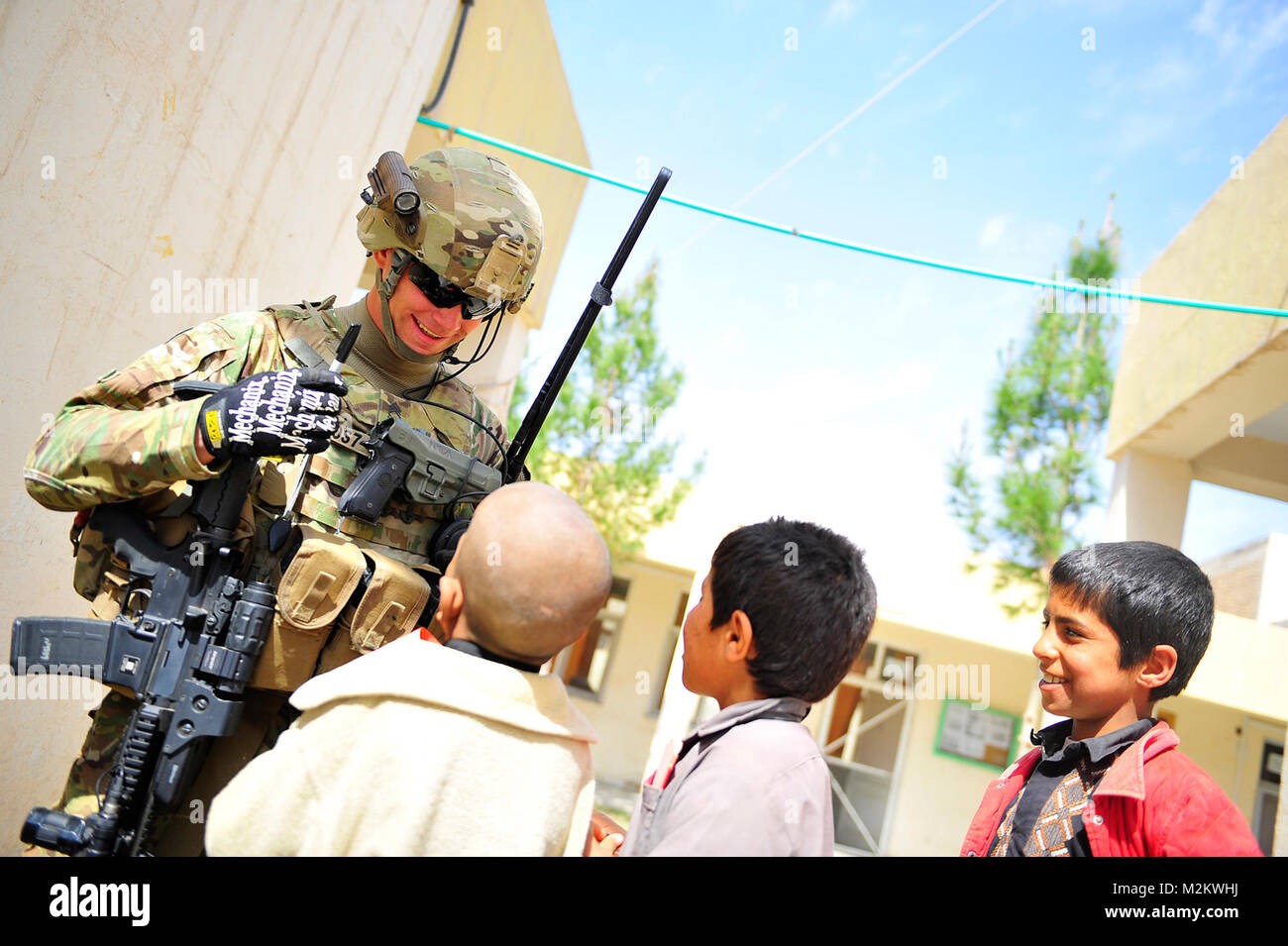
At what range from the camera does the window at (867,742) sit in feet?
42.3

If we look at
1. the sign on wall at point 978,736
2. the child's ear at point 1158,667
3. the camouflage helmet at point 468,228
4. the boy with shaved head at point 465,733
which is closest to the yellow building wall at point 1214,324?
the child's ear at point 1158,667

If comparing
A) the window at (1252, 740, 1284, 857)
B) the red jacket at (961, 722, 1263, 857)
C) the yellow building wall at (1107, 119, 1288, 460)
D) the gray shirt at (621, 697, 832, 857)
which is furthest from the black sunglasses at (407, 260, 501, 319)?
the window at (1252, 740, 1284, 857)

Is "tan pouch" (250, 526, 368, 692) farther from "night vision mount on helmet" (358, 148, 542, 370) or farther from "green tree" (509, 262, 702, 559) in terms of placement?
"green tree" (509, 262, 702, 559)

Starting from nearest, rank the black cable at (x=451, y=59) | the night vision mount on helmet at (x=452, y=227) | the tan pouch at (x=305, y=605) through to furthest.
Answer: the tan pouch at (x=305, y=605) → the night vision mount on helmet at (x=452, y=227) → the black cable at (x=451, y=59)

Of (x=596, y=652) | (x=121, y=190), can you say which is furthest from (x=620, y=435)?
(x=121, y=190)

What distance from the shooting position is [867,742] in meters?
13.4

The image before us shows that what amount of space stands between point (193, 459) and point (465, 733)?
85cm

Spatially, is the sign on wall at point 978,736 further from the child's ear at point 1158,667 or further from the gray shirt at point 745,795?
the gray shirt at point 745,795

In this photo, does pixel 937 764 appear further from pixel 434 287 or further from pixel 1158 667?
pixel 434 287

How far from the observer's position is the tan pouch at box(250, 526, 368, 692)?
1746 mm

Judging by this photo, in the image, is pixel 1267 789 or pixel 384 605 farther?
pixel 1267 789

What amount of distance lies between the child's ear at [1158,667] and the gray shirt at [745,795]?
3.13 feet

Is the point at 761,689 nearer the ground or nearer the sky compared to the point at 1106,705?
nearer the ground
